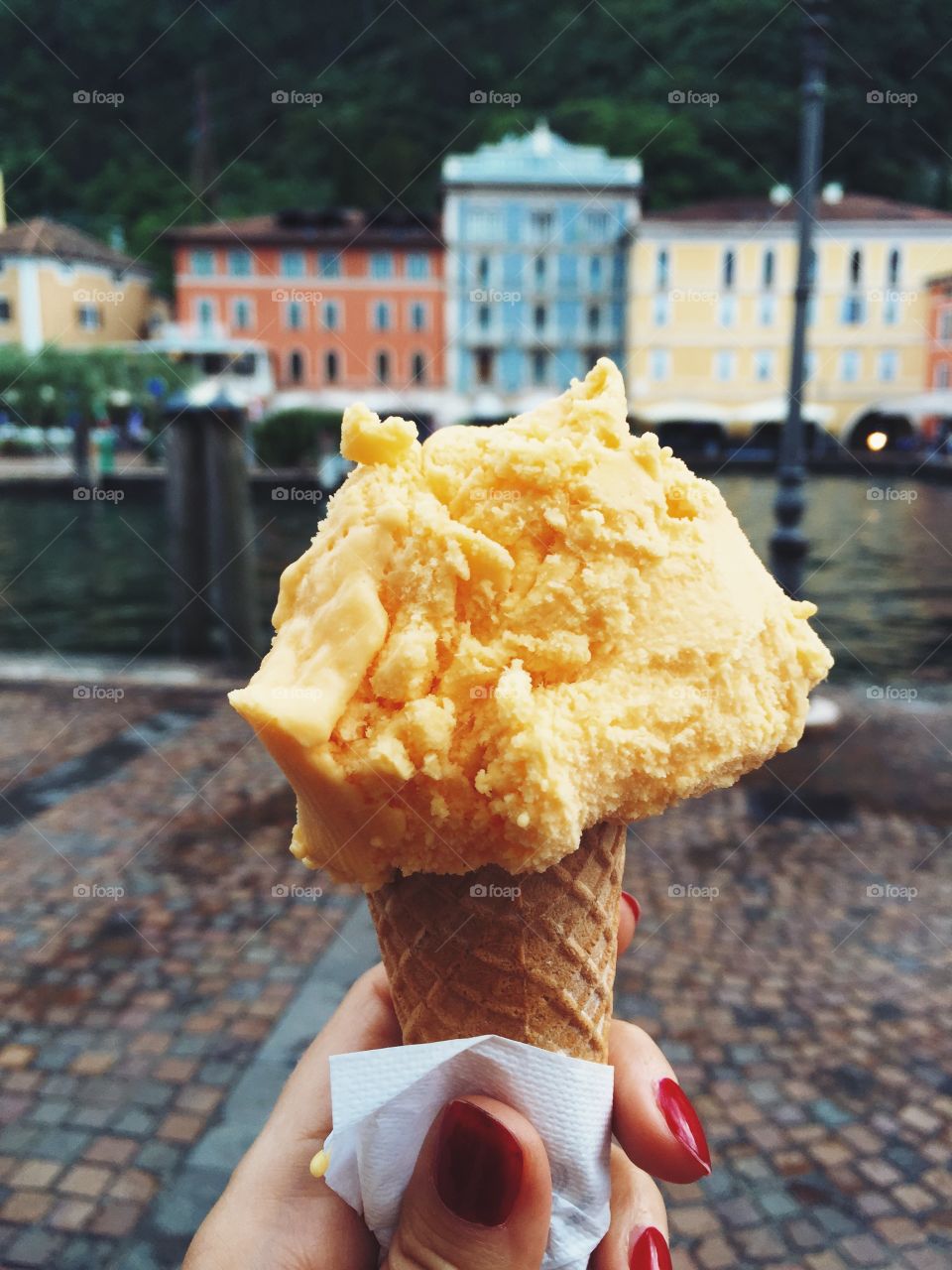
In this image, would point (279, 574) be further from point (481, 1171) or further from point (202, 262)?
point (202, 262)

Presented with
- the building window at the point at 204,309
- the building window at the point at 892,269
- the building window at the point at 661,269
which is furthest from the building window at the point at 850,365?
the building window at the point at 204,309

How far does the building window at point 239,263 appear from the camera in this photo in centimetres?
4166

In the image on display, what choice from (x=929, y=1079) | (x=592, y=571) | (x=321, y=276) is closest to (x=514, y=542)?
(x=592, y=571)

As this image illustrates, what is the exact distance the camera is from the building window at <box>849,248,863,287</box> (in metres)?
38.1

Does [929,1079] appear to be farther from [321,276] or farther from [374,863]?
[321,276]

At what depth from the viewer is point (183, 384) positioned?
122ft

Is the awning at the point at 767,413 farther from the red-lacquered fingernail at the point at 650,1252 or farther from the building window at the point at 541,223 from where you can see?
the red-lacquered fingernail at the point at 650,1252

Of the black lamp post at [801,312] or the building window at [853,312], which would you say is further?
the building window at [853,312]

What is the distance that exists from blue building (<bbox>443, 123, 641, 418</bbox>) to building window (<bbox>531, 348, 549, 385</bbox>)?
0.47 ft

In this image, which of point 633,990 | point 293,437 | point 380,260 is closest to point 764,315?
point 380,260

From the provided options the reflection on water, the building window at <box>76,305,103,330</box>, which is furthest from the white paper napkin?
the building window at <box>76,305,103,330</box>

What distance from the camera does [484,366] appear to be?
1761 inches

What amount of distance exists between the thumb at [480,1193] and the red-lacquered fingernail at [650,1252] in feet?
1.19

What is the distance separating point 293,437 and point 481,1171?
36474mm
